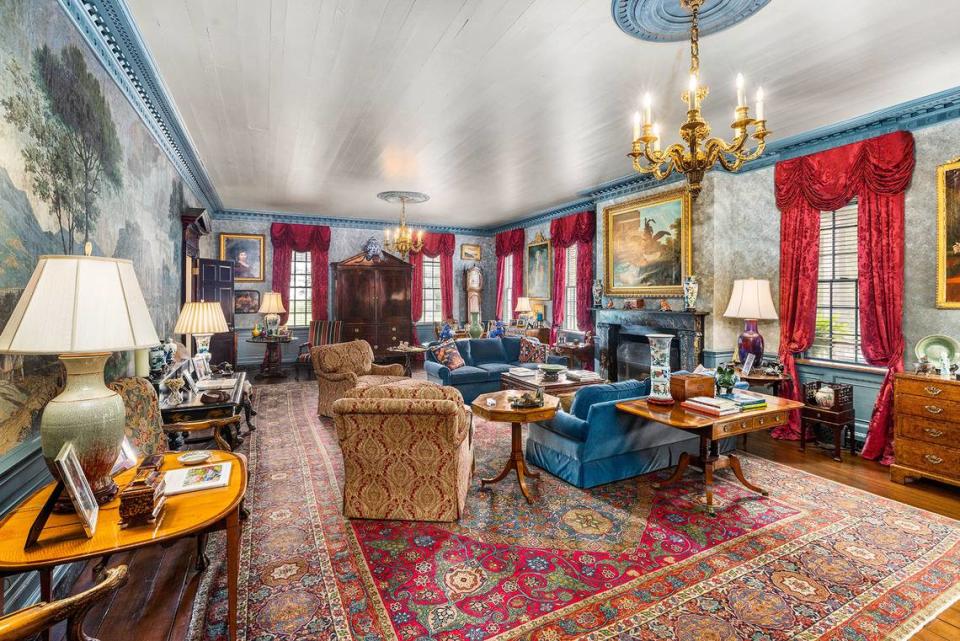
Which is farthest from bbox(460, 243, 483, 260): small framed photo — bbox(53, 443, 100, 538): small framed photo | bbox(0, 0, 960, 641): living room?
bbox(53, 443, 100, 538): small framed photo

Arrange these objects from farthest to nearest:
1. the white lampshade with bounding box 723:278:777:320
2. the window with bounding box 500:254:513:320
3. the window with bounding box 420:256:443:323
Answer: the window with bounding box 420:256:443:323
the window with bounding box 500:254:513:320
the white lampshade with bounding box 723:278:777:320

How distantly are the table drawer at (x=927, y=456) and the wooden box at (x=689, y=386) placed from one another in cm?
167

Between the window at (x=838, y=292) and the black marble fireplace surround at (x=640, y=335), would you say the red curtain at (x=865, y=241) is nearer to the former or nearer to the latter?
the window at (x=838, y=292)

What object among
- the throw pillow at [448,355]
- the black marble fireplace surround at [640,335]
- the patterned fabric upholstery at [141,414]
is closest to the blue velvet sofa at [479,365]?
the throw pillow at [448,355]

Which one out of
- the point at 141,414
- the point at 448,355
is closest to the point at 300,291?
the point at 448,355

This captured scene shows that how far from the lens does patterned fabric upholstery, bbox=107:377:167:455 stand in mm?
2756

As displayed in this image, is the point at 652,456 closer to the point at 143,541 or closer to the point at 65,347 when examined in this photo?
the point at 143,541

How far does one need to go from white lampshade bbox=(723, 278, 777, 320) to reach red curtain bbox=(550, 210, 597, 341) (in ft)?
10.1

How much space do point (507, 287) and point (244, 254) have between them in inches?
226

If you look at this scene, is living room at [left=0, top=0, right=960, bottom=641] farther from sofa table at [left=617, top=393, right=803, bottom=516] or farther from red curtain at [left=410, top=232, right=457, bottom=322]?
red curtain at [left=410, top=232, right=457, bottom=322]

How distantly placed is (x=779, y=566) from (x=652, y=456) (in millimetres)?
1356

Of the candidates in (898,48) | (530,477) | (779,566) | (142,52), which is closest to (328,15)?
(142,52)

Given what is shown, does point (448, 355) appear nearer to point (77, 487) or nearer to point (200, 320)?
point (200, 320)

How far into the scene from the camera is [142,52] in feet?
10.7
